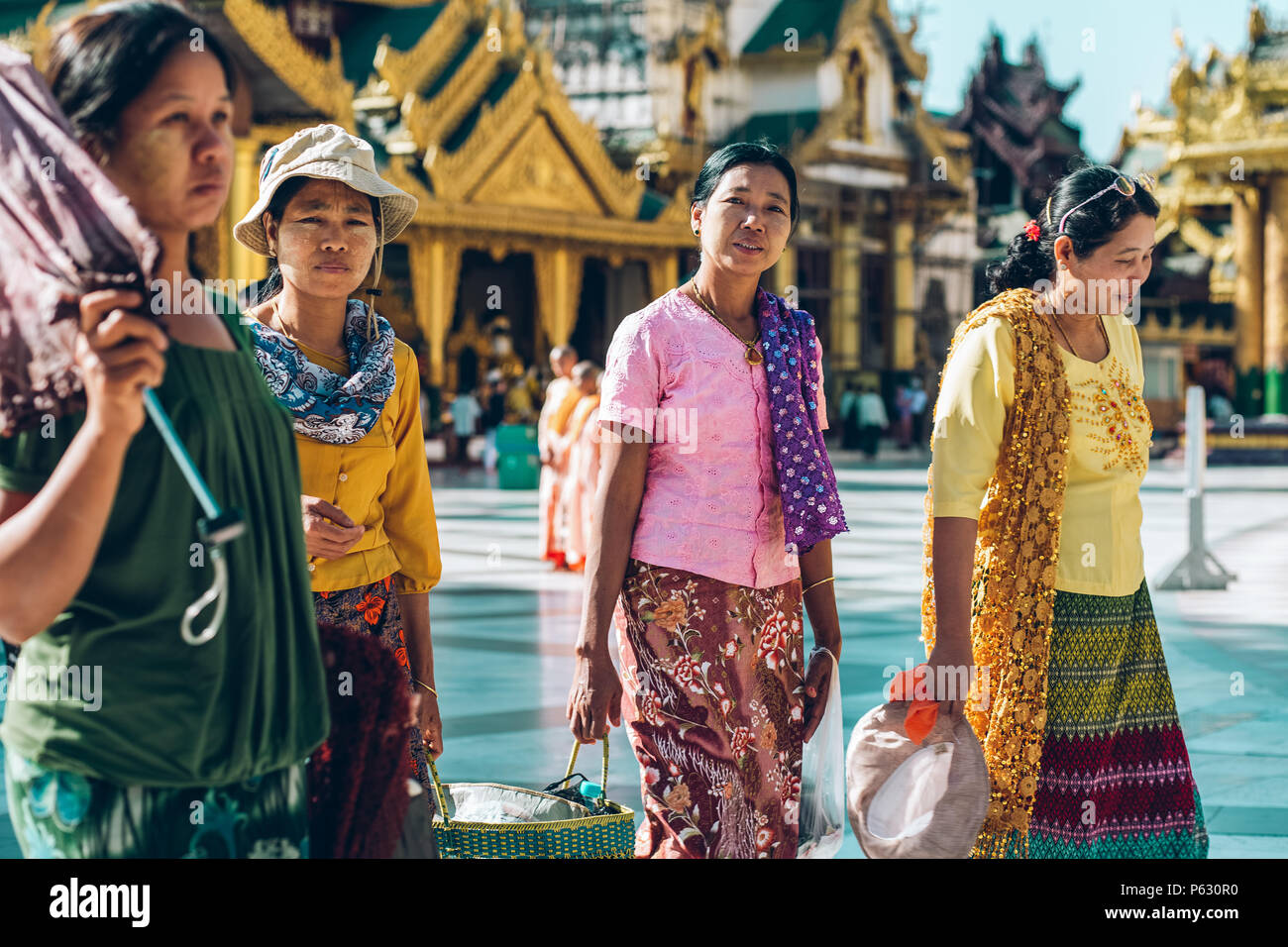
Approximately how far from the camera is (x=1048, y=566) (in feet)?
12.0

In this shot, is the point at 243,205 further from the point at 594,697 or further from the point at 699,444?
the point at 594,697

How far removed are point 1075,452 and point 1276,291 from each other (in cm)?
2981

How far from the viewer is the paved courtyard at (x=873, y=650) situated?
587cm

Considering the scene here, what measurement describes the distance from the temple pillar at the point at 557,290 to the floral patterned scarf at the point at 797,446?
2228 cm

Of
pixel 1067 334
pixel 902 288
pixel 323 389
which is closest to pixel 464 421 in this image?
pixel 902 288

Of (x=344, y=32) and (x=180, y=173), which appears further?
(x=344, y=32)

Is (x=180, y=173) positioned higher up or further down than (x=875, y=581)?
higher up

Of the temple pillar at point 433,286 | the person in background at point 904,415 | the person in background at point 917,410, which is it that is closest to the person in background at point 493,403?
the temple pillar at point 433,286

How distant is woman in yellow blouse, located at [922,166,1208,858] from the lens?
3.64 m

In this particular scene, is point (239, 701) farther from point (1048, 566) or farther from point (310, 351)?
point (1048, 566)

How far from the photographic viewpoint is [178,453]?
6.74 feet

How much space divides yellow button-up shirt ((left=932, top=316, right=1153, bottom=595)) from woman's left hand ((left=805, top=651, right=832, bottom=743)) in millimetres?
392
